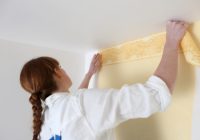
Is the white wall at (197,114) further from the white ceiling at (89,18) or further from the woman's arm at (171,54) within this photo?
the white ceiling at (89,18)

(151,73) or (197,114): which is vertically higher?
(151,73)

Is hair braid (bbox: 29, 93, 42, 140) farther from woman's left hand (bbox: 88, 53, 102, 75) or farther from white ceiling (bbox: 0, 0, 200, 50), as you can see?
woman's left hand (bbox: 88, 53, 102, 75)

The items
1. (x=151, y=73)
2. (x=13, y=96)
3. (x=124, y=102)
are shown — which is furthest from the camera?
(x=13, y=96)

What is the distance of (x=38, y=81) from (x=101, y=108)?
38 cm

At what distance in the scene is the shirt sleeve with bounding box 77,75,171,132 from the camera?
1.03 meters

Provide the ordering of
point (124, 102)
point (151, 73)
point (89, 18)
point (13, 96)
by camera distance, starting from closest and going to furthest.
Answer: point (124, 102)
point (89, 18)
point (151, 73)
point (13, 96)

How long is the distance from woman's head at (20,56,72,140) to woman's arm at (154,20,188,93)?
51cm

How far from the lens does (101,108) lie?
3.60 ft

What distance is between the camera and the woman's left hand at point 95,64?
5.94 feet

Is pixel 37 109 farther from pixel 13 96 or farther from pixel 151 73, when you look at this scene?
pixel 151 73

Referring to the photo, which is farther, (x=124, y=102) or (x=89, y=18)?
(x=89, y=18)

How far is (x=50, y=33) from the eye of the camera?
1.55 meters

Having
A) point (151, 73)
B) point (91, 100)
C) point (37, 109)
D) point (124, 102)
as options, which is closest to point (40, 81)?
point (37, 109)

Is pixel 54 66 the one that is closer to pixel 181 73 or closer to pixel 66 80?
pixel 66 80
